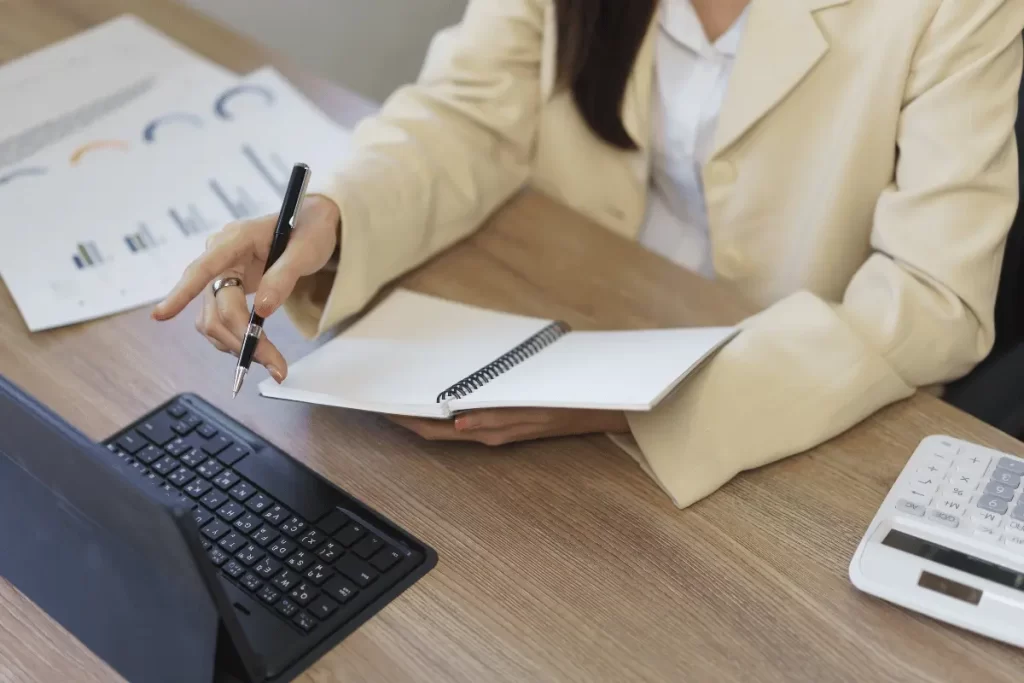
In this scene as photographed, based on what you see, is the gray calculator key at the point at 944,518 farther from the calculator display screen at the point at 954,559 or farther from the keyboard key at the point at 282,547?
the keyboard key at the point at 282,547

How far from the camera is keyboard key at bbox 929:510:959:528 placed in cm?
78

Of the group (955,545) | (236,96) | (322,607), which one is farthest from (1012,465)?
(236,96)

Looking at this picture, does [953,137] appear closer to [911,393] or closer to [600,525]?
[911,393]

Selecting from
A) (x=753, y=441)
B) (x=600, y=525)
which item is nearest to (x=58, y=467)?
(x=600, y=525)

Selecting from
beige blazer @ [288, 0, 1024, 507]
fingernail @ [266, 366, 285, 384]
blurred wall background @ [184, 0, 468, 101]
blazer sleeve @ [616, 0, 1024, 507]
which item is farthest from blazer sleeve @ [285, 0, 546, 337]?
blurred wall background @ [184, 0, 468, 101]

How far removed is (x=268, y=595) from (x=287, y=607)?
0.02 meters

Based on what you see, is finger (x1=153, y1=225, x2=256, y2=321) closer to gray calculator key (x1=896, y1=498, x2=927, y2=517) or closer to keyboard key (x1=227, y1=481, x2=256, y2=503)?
keyboard key (x1=227, y1=481, x2=256, y2=503)

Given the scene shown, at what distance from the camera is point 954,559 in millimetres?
765

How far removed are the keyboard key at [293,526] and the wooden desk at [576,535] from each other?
59mm

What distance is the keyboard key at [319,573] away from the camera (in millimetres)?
774

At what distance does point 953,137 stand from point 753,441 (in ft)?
1.12

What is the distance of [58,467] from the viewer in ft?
2.21

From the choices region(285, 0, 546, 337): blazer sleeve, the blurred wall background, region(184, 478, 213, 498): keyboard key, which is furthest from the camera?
the blurred wall background

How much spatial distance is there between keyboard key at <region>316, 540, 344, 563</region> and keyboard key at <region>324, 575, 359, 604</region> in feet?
0.07
